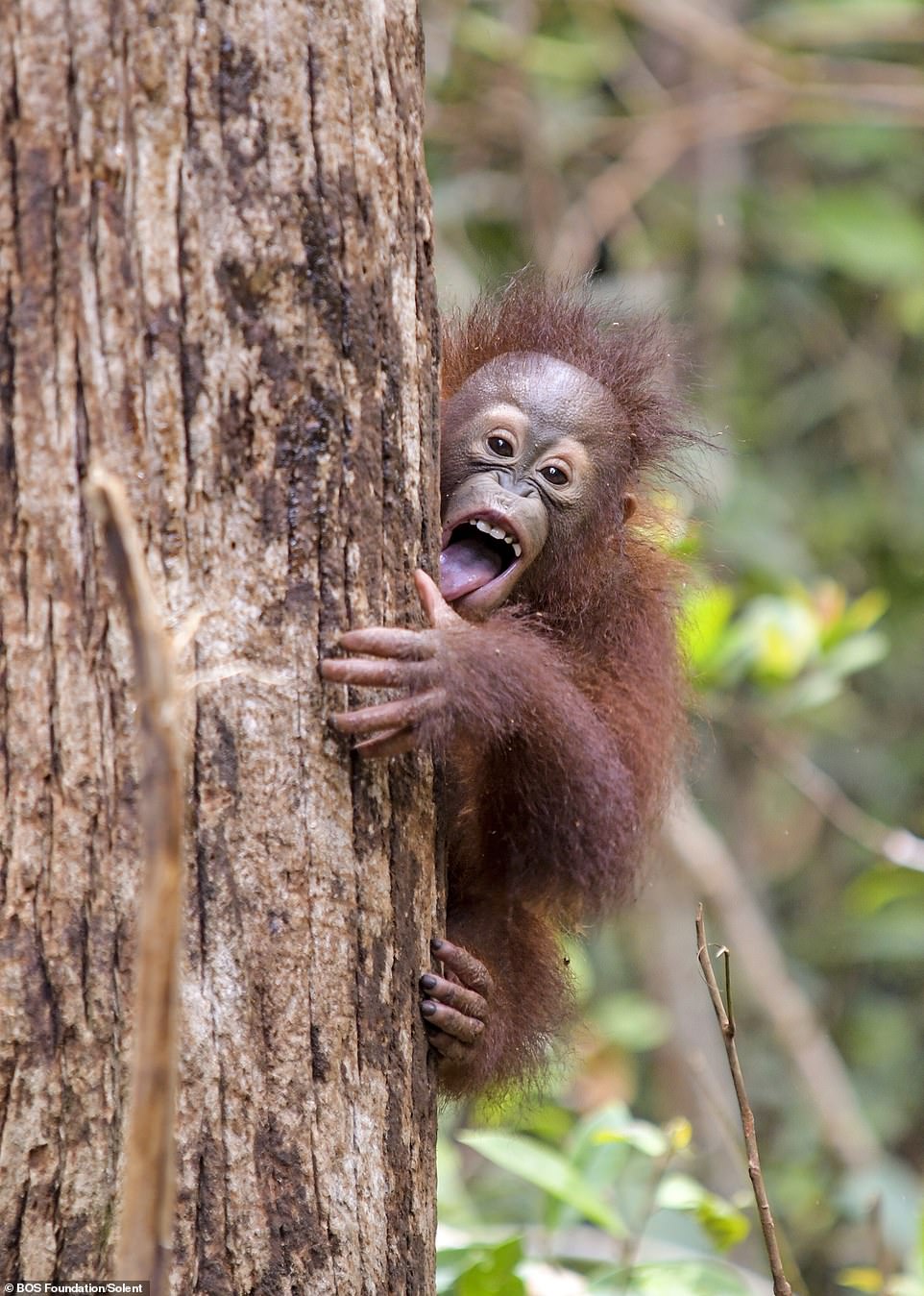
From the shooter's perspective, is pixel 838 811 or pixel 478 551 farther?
pixel 838 811

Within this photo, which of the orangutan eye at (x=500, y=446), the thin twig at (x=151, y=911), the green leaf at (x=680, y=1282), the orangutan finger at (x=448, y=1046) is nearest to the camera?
the thin twig at (x=151, y=911)

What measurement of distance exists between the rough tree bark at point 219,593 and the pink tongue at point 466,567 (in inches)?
33.3

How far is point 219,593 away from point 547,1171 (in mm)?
1682

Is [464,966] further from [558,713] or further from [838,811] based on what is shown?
[838,811]

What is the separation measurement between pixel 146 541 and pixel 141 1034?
2.60ft

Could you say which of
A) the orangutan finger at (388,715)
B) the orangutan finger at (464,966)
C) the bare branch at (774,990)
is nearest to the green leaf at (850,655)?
the bare branch at (774,990)

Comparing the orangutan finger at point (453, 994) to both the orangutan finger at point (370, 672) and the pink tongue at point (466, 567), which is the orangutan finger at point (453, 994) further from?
the pink tongue at point (466, 567)

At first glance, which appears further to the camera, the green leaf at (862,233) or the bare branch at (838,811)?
the green leaf at (862,233)

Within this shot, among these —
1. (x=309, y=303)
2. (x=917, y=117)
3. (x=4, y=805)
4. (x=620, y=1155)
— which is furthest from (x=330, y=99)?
(x=917, y=117)

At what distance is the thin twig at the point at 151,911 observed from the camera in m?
1.07

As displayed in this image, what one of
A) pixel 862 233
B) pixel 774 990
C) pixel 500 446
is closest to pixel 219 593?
pixel 500 446

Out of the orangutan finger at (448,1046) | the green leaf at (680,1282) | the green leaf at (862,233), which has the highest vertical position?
the green leaf at (862,233)

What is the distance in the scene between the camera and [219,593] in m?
1.82

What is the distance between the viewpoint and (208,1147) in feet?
5.78
